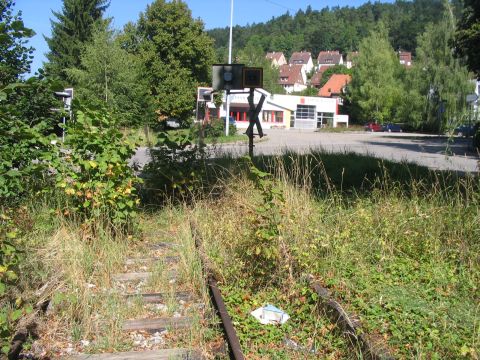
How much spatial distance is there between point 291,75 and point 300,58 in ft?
119

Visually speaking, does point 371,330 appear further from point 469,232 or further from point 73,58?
point 73,58

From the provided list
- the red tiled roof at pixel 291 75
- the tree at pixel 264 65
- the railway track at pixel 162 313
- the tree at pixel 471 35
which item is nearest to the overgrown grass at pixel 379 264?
the railway track at pixel 162 313

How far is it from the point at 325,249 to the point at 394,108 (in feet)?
245

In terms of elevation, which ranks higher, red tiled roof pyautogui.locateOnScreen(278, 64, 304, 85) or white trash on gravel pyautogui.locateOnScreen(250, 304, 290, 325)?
red tiled roof pyautogui.locateOnScreen(278, 64, 304, 85)

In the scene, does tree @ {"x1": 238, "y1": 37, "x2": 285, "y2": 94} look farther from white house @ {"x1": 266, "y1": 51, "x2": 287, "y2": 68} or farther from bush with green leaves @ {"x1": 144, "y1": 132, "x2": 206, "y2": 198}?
bush with green leaves @ {"x1": 144, "y1": 132, "x2": 206, "y2": 198}

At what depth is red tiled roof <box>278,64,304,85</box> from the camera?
16488cm

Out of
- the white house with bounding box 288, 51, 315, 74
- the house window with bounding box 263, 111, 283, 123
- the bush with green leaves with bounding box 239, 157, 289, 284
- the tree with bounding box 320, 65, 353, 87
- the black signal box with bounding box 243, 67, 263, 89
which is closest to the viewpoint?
the bush with green leaves with bounding box 239, 157, 289, 284

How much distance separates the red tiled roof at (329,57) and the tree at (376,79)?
11522cm

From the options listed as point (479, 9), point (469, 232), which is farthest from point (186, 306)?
point (479, 9)

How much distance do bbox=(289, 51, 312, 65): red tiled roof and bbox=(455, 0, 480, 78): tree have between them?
176029 millimetres

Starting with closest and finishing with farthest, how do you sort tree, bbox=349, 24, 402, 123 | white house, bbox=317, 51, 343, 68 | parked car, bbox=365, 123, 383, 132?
parked car, bbox=365, 123, 383, 132
tree, bbox=349, 24, 402, 123
white house, bbox=317, 51, 343, 68

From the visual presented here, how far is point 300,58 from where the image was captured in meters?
198

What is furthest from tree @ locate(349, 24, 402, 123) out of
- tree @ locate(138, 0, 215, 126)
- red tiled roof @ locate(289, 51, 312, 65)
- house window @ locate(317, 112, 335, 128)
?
red tiled roof @ locate(289, 51, 312, 65)

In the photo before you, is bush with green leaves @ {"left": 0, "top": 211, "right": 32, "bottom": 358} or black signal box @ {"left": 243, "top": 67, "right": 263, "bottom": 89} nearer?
bush with green leaves @ {"left": 0, "top": 211, "right": 32, "bottom": 358}
